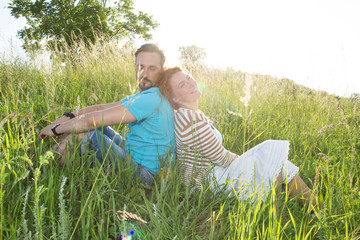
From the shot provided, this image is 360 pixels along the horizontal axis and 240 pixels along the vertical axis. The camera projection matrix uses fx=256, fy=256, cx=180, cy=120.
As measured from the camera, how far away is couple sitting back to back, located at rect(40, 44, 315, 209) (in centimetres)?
180

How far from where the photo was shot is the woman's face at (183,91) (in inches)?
85.4

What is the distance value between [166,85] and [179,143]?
1.77 ft

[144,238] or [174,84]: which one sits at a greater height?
[174,84]

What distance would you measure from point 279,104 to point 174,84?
3.20 m

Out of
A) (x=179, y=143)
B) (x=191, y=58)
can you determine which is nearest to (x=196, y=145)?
(x=179, y=143)

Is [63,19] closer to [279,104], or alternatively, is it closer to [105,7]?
[105,7]

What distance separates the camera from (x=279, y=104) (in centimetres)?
477

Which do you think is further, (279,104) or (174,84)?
(279,104)

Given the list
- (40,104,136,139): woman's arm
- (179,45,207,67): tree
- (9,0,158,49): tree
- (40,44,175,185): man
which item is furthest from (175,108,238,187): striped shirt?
(9,0,158,49): tree

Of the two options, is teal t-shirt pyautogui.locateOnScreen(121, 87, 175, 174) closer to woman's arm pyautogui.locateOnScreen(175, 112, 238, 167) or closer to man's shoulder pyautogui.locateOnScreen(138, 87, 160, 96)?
man's shoulder pyautogui.locateOnScreen(138, 87, 160, 96)

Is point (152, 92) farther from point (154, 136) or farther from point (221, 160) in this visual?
point (221, 160)

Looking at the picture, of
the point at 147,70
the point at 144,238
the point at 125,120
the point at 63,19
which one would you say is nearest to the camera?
the point at 144,238

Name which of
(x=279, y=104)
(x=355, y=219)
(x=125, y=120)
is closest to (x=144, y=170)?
(x=125, y=120)

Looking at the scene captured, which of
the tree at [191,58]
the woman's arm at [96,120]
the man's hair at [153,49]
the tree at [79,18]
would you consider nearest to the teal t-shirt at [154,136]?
the woman's arm at [96,120]
